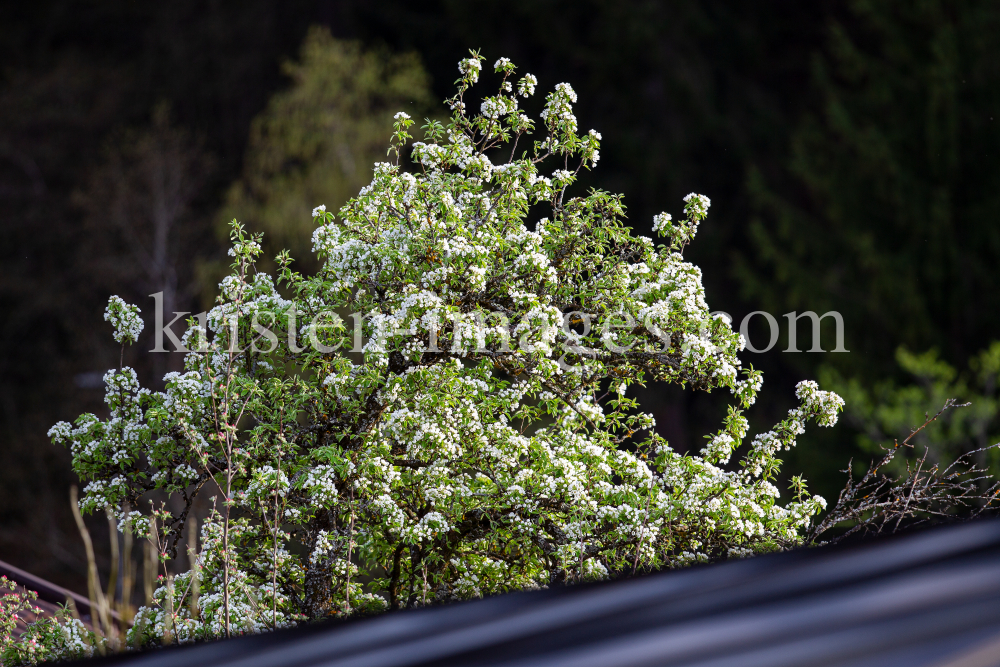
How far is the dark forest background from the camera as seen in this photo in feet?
37.7

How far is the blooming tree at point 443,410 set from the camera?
2865 mm

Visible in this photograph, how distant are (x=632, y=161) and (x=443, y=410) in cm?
1107

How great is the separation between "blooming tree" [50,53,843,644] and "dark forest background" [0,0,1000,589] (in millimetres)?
7628

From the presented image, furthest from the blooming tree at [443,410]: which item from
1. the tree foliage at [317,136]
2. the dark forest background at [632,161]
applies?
the tree foliage at [317,136]

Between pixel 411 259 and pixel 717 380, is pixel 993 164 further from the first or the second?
pixel 411 259

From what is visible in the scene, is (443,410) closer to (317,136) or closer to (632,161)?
(317,136)

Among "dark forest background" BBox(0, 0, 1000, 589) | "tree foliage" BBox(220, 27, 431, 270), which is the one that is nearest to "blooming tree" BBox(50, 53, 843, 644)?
"dark forest background" BBox(0, 0, 1000, 589)

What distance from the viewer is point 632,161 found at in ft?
44.0

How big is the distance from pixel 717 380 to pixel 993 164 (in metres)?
10.2

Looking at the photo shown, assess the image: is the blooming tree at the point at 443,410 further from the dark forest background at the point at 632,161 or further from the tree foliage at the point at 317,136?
the tree foliage at the point at 317,136

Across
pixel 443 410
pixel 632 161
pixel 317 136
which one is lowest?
pixel 443 410

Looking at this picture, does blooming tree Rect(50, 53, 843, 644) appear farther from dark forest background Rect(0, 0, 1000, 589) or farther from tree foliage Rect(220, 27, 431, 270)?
tree foliage Rect(220, 27, 431, 270)

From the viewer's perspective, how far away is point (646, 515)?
2.90 meters

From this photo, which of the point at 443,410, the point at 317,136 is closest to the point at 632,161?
the point at 317,136
